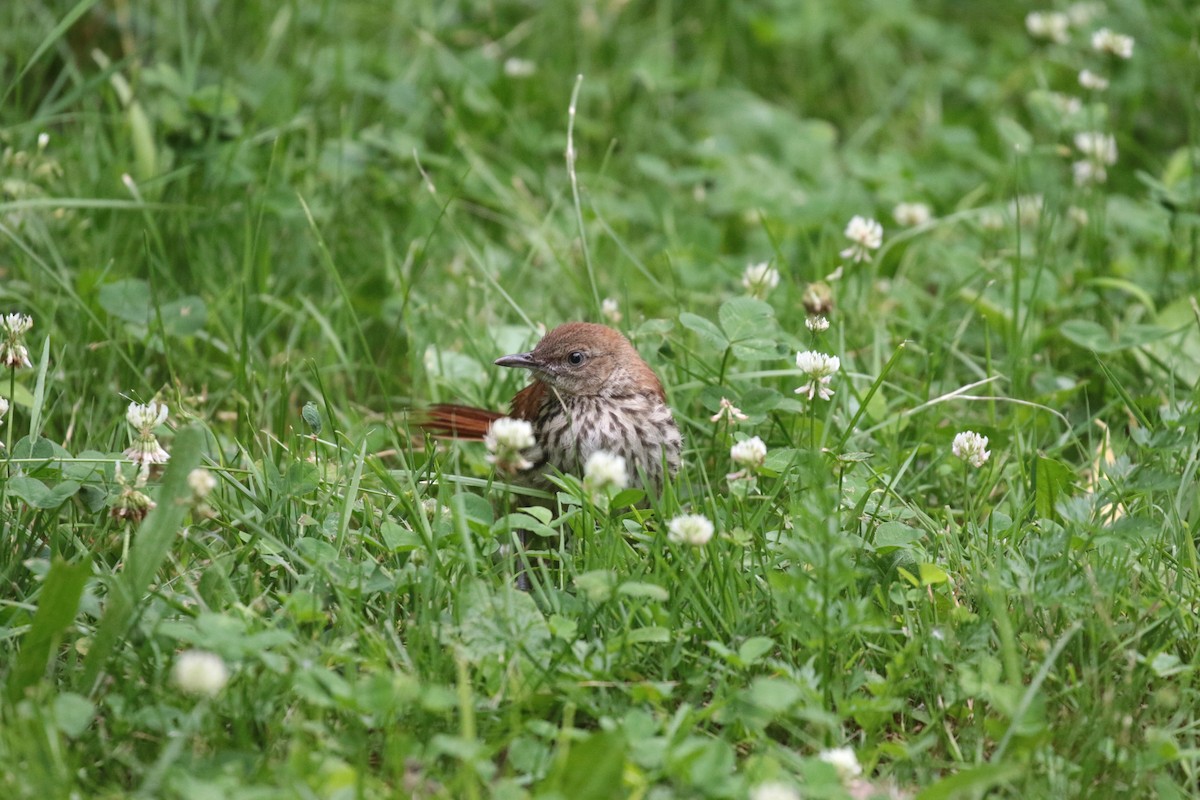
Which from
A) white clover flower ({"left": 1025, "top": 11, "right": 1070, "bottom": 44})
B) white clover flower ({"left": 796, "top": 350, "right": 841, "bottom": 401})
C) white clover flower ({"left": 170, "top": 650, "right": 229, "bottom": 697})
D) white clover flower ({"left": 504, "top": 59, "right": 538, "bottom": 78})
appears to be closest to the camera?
white clover flower ({"left": 170, "top": 650, "right": 229, "bottom": 697})

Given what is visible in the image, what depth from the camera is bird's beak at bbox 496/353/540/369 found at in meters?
3.98

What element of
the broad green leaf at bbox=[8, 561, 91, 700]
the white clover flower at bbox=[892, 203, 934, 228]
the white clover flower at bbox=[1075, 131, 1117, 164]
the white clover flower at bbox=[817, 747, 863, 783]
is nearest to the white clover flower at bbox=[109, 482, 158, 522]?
the broad green leaf at bbox=[8, 561, 91, 700]

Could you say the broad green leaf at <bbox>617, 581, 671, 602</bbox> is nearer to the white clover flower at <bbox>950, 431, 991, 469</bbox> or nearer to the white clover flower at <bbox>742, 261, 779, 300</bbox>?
the white clover flower at <bbox>950, 431, 991, 469</bbox>

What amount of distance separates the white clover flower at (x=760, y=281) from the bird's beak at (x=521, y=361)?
31.4 inches

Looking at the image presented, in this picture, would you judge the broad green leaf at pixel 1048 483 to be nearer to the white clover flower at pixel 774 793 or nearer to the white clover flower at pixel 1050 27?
the white clover flower at pixel 774 793

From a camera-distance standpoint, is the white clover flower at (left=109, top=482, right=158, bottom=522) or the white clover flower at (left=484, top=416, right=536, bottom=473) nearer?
the white clover flower at (left=484, top=416, right=536, bottom=473)

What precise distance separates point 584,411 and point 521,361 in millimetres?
241

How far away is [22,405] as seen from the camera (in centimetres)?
379

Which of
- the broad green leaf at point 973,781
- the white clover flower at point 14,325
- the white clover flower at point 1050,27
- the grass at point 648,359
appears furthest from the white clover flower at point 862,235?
the white clover flower at point 14,325

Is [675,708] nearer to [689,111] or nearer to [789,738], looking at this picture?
[789,738]

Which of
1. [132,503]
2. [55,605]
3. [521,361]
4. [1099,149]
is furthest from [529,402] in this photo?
[1099,149]

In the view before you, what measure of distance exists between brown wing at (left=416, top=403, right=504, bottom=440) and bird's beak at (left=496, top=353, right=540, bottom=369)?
6.6 inches

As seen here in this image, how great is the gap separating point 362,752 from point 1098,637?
1.56 m

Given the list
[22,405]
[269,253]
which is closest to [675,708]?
[22,405]
